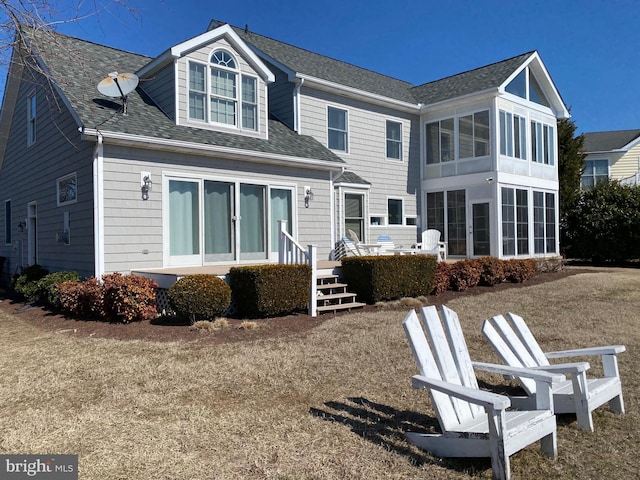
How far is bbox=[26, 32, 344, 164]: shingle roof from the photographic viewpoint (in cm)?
974

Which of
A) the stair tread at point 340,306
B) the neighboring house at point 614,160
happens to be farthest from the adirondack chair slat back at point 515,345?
the neighboring house at point 614,160

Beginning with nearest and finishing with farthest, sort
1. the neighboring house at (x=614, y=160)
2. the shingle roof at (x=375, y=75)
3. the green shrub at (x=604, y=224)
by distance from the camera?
the shingle roof at (x=375, y=75) → the green shrub at (x=604, y=224) → the neighboring house at (x=614, y=160)

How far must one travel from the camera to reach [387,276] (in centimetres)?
1034

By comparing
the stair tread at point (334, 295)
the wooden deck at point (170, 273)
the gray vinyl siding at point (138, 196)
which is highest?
the gray vinyl siding at point (138, 196)

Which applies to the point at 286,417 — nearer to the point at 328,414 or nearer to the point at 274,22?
the point at 328,414

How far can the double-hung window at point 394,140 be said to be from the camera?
16688 mm

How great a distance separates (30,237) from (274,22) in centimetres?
1150

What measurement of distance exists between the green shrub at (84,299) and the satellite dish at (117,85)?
3.89 meters

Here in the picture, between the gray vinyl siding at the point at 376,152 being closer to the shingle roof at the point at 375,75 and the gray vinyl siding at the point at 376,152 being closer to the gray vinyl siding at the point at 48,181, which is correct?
the shingle roof at the point at 375,75

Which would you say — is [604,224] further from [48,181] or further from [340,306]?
[48,181]

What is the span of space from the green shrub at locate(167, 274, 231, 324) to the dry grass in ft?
4.12

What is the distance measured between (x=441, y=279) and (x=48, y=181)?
996 cm

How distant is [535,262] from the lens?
51.3 feet

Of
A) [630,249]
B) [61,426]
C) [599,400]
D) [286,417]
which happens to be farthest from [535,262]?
[61,426]
